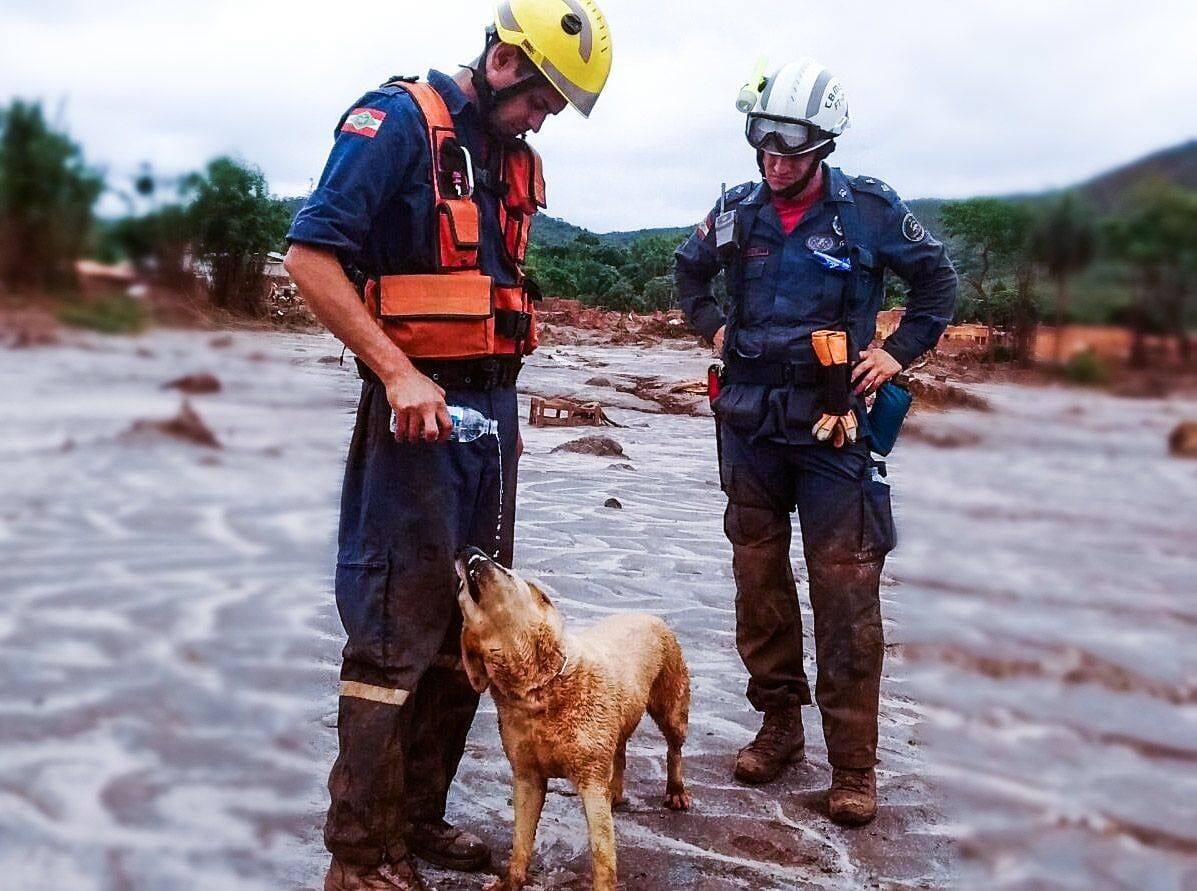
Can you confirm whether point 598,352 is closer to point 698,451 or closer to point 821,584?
point 698,451

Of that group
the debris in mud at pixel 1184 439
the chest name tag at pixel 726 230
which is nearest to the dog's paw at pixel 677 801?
the chest name tag at pixel 726 230

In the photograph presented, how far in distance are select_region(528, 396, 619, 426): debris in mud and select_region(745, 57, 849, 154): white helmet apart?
32.7 ft

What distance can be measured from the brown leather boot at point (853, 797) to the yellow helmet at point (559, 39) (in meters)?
2.49

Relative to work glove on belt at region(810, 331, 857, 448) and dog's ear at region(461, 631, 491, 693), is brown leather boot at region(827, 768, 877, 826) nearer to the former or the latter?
work glove on belt at region(810, 331, 857, 448)

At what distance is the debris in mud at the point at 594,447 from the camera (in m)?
11.4

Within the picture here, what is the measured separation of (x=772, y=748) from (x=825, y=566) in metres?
0.75

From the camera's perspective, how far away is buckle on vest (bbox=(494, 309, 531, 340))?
326 centimetres

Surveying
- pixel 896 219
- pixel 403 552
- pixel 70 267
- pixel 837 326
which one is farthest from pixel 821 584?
pixel 70 267

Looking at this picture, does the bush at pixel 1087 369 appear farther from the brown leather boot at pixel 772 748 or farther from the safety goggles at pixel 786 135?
the brown leather boot at pixel 772 748

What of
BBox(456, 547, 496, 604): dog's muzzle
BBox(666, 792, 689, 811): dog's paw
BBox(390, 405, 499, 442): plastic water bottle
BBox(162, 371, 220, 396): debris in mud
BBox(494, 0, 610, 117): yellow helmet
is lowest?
BBox(666, 792, 689, 811): dog's paw

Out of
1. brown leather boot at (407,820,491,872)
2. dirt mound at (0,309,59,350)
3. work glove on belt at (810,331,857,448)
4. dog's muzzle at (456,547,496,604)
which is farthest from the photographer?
work glove on belt at (810,331,857,448)

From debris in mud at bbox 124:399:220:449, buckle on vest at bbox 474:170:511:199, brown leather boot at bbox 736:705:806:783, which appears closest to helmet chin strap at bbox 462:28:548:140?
buckle on vest at bbox 474:170:511:199

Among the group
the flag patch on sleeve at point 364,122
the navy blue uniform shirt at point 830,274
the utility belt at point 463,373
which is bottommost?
the utility belt at point 463,373

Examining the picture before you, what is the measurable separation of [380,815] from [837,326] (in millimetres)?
2340
